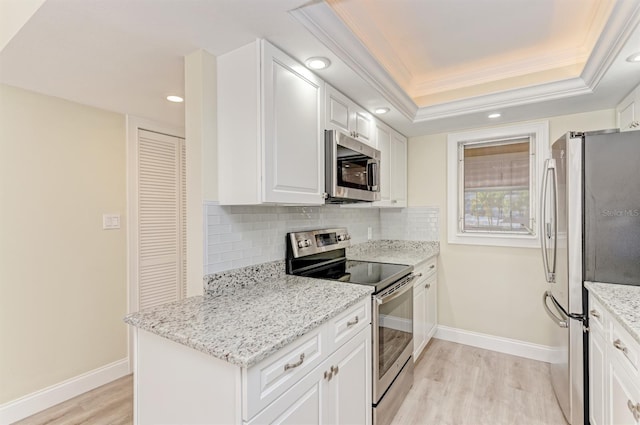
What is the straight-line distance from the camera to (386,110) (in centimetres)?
257

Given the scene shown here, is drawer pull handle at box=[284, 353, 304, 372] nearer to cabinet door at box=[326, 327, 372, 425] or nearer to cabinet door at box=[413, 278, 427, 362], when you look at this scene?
cabinet door at box=[326, 327, 372, 425]

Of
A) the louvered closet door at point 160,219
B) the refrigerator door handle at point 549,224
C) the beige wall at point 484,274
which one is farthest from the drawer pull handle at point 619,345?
the louvered closet door at point 160,219

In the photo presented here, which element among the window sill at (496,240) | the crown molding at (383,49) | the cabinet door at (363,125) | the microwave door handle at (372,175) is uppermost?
the crown molding at (383,49)

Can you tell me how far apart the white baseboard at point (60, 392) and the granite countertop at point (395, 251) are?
218 cm

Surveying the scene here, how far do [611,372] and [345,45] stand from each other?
205 centimetres

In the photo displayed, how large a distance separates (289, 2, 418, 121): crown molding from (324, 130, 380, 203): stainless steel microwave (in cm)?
40

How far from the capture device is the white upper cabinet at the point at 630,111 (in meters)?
2.08

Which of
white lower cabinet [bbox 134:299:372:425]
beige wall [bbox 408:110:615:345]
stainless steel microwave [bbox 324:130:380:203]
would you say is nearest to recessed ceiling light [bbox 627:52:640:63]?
beige wall [bbox 408:110:615:345]

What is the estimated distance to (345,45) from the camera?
1.67 meters

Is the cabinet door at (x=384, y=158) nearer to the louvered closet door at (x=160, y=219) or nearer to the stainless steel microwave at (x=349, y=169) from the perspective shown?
the stainless steel microwave at (x=349, y=169)

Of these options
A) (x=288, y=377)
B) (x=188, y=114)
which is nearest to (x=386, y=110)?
(x=188, y=114)

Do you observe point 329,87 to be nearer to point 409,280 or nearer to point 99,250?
point 409,280

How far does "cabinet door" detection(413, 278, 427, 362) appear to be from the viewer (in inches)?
101

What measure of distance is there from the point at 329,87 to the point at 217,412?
1.81 meters
